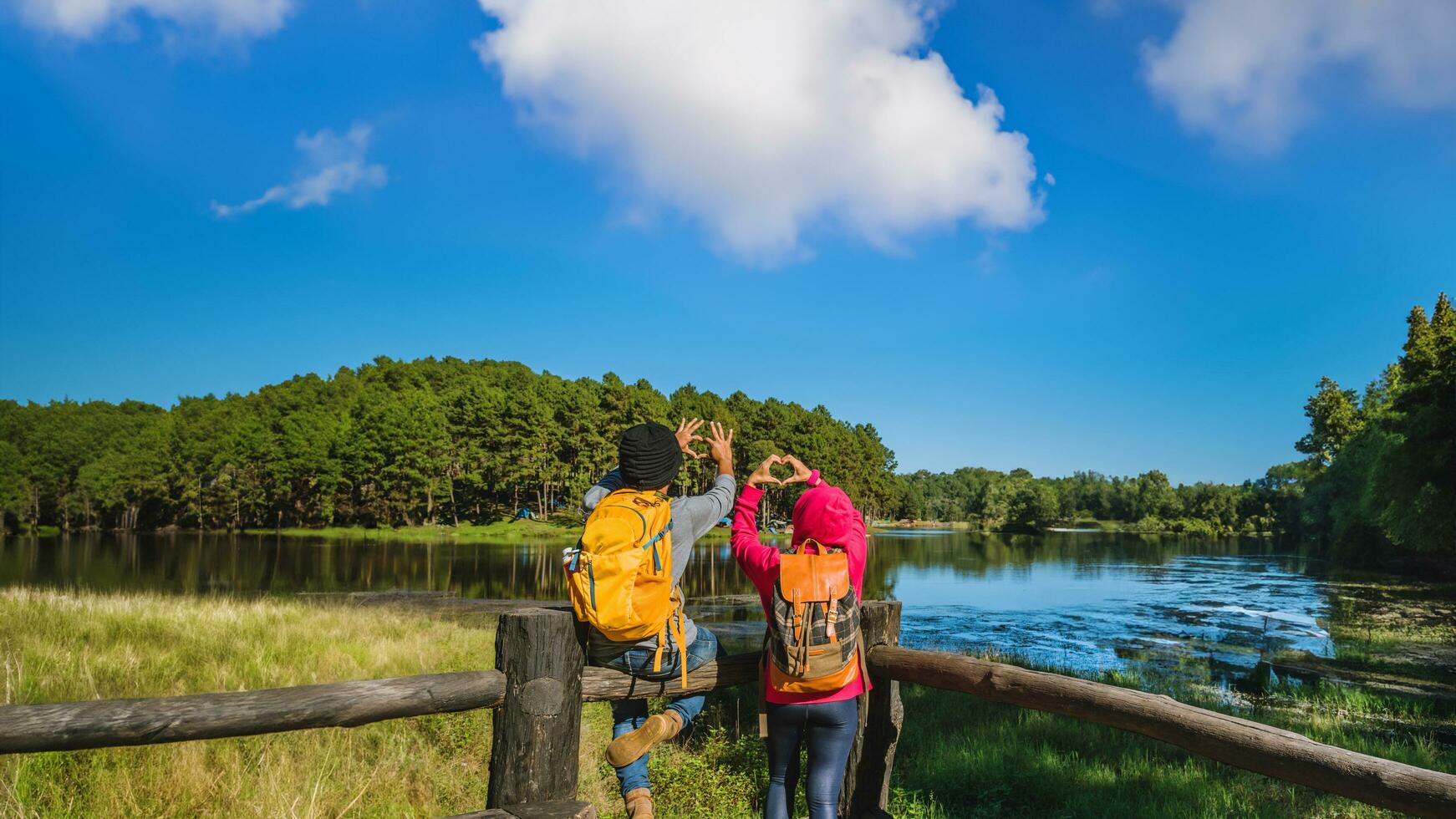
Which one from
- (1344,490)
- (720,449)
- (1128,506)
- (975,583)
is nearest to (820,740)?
(720,449)

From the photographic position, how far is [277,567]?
35.4 meters

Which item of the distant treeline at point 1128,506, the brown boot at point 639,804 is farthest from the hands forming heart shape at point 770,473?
the distant treeline at point 1128,506

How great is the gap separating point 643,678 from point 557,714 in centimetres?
43

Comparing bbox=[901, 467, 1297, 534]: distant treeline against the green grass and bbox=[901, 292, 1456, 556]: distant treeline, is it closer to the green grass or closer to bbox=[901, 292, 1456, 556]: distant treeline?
bbox=[901, 292, 1456, 556]: distant treeline

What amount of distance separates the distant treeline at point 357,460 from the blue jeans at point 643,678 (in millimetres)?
61956

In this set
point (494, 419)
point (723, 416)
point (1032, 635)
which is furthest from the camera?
point (723, 416)

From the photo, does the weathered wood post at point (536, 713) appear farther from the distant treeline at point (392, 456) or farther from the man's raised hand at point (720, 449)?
the distant treeline at point (392, 456)

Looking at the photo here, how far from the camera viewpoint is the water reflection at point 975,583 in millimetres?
18188

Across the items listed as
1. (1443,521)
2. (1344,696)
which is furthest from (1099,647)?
(1443,521)

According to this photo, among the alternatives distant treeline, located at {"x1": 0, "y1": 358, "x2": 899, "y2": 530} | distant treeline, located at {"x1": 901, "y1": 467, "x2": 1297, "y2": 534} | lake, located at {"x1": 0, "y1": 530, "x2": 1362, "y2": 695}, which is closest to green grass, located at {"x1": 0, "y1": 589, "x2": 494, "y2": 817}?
lake, located at {"x1": 0, "y1": 530, "x2": 1362, "y2": 695}

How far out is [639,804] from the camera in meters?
3.38

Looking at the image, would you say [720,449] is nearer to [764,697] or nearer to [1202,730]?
[764,697]

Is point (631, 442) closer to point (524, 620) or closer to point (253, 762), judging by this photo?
point (524, 620)

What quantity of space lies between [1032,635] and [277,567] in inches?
1278
